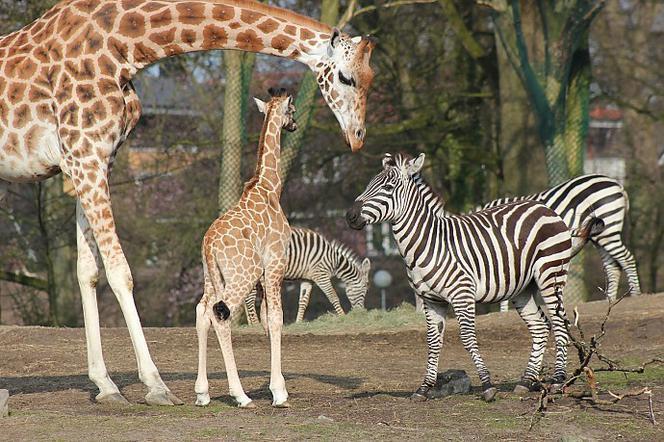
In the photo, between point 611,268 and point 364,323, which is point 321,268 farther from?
point 611,268

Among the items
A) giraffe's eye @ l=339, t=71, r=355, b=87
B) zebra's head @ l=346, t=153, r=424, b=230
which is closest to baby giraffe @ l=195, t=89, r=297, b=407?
zebra's head @ l=346, t=153, r=424, b=230

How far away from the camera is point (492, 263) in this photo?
873cm

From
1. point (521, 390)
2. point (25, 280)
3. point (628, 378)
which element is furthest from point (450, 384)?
point (25, 280)

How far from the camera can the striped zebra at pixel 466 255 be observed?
8.54 meters

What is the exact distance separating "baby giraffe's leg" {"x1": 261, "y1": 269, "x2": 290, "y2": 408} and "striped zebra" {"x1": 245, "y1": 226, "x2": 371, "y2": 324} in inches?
321

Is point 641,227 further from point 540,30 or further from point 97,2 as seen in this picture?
point 97,2

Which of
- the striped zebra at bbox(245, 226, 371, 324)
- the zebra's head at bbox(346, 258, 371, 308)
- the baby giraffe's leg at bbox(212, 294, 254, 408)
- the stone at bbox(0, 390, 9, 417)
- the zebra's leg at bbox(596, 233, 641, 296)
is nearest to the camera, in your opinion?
the stone at bbox(0, 390, 9, 417)

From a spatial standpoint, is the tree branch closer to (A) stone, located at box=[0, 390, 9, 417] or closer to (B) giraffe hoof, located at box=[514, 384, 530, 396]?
(A) stone, located at box=[0, 390, 9, 417]

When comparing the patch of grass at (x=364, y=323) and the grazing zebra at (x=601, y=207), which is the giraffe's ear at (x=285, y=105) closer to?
the grazing zebra at (x=601, y=207)

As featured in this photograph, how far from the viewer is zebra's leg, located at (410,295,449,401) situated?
28.0 feet

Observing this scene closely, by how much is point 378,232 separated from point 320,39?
60.0 ft

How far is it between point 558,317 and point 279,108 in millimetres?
2761

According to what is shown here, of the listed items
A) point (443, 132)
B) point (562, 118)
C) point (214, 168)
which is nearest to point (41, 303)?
point (214, 168)

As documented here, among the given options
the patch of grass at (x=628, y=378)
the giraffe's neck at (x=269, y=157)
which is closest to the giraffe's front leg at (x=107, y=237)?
the giraffe's neck at (x=269, y=157)
